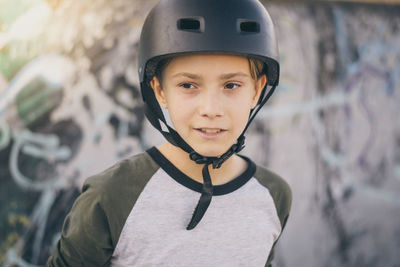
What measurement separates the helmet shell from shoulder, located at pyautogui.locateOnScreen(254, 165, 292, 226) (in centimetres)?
45

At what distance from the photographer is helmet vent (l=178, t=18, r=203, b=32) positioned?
1.26 m

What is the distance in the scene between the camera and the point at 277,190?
1.42 metres

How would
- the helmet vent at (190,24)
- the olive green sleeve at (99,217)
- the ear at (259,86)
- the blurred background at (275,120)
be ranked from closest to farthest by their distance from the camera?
the olive green sleeve at (99,217)
the helmet vent at (190,24)
the ear at (259,86)
the blurred background at (275,120)

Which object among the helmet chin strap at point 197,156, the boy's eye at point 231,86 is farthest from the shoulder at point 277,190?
the boy's eye at point 231,86

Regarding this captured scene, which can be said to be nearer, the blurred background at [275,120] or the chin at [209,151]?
the chin at [209,151]

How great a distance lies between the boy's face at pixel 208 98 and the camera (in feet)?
3.80

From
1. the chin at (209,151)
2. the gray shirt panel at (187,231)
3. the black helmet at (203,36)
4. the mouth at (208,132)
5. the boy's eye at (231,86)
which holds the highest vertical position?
the black helmet at (203,36)

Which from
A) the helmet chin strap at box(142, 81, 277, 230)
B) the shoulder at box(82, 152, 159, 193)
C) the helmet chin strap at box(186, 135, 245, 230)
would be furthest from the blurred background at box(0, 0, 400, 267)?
the helmet chin strap at box(186, 135, 245, 230)

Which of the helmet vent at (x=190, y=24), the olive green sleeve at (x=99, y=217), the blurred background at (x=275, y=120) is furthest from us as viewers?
the blurred background at (x=275, y=120)

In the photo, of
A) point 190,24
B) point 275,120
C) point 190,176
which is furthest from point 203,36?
point 275,120

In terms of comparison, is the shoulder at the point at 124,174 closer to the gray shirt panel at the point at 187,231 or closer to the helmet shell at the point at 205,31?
the gray shirt panel at the point at 187,231

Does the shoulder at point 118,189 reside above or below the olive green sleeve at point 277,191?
above

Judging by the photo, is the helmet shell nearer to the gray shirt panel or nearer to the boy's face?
the boy's face

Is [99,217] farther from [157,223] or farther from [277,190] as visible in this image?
[277,190]
